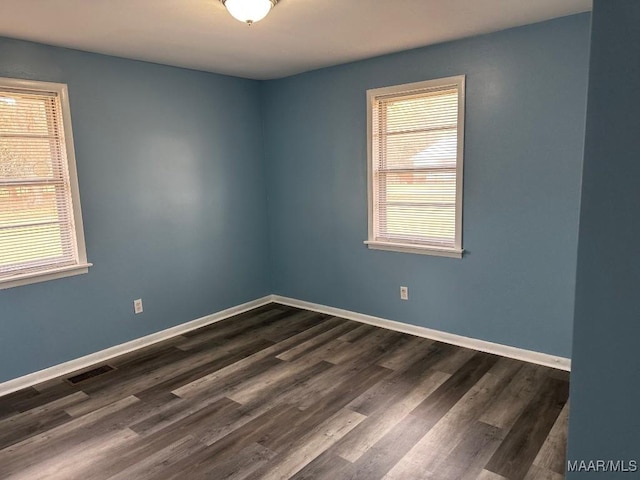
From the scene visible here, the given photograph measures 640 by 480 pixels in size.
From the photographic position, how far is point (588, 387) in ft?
3.59

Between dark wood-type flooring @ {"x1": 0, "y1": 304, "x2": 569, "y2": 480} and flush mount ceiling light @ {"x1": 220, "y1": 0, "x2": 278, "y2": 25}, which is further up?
flush mount ceiling light @ {"x1": 220, "y1": 0, "x2": 278, "y2": 25}

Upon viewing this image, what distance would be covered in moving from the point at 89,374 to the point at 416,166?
3.08m

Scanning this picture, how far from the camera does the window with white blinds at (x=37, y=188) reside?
304 centimetres

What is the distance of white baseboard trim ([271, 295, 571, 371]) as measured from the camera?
3248mm

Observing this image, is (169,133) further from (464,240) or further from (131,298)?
(464,240)

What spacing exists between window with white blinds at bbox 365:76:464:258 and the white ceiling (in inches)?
16.8

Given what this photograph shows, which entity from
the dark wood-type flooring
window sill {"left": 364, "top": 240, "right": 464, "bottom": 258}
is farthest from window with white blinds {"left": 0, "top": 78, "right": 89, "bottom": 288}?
window sill {"left": 364, "top": 240, "right": 464, "bottom": 258}

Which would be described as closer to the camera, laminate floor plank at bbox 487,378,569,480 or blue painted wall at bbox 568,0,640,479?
blue painted wall at bbox 568,0,640,479

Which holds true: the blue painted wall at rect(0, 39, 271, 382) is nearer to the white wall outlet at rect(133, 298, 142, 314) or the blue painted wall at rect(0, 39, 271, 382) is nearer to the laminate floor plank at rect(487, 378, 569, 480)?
the white wall outlet at rect(133, 298, 142, 314)

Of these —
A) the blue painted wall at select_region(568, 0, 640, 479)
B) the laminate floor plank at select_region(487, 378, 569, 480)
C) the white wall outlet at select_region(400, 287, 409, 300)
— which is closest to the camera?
the blue painted wall at select_region(568, 0, 640, 479)

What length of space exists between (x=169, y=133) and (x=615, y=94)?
3.61 m

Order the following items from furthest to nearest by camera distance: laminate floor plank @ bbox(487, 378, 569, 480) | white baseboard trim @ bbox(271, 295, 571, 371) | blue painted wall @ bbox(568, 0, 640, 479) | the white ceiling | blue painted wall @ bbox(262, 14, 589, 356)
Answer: white baseboard trim @ bbox(271, 295, 571, 371) → blue painted wall @ bbox(262, 14, 589, 356) → the white ceiling → laminate floor plank @ bbox(487, 378, 569, 480) → blue painted wall @ bbox(568, 0, 640, 479)

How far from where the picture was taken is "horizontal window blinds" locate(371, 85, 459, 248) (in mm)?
3535

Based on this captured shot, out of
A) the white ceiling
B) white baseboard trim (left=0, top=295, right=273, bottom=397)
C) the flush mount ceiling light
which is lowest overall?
white baseboard trim (left=0, top=295, right=273, bottom=397)
